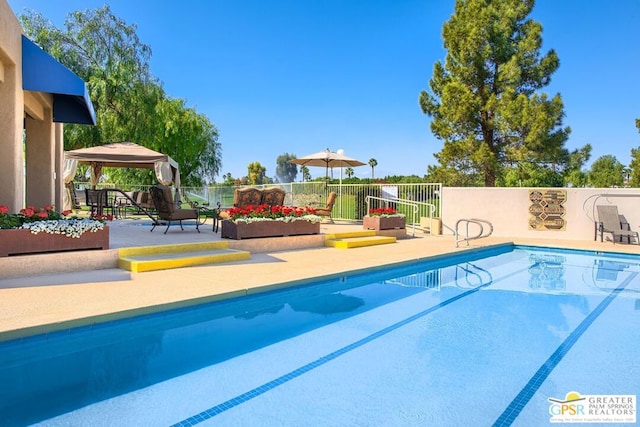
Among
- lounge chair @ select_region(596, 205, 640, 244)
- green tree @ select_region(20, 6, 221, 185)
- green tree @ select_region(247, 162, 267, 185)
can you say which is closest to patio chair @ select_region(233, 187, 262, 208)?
lounge chair @ select_region(596, 205, 640, 244)

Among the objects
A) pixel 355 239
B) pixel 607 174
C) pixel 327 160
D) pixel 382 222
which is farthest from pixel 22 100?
pixel 607 174

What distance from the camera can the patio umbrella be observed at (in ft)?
44.7

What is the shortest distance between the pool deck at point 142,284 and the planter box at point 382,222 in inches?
90.6

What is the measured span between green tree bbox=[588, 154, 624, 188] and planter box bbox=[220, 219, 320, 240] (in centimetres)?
5322

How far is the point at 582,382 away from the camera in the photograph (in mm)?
3236

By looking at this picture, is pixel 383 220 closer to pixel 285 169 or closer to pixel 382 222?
pixel 382 222

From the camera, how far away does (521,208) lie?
12227 mm

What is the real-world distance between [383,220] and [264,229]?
373 cm

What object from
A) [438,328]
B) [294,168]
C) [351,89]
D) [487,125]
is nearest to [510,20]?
[487,125]

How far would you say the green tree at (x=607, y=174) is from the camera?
5191cm

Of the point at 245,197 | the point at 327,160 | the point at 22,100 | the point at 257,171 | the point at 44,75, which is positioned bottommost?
the point at 245,197

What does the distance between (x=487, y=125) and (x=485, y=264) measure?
1253 centimetres

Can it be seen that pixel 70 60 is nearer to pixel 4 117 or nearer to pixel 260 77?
pixel 260 77

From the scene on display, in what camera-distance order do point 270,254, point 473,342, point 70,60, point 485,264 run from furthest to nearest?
1. point 70,60
2. point 485,264
3. point 270,254
4. point 473,342
